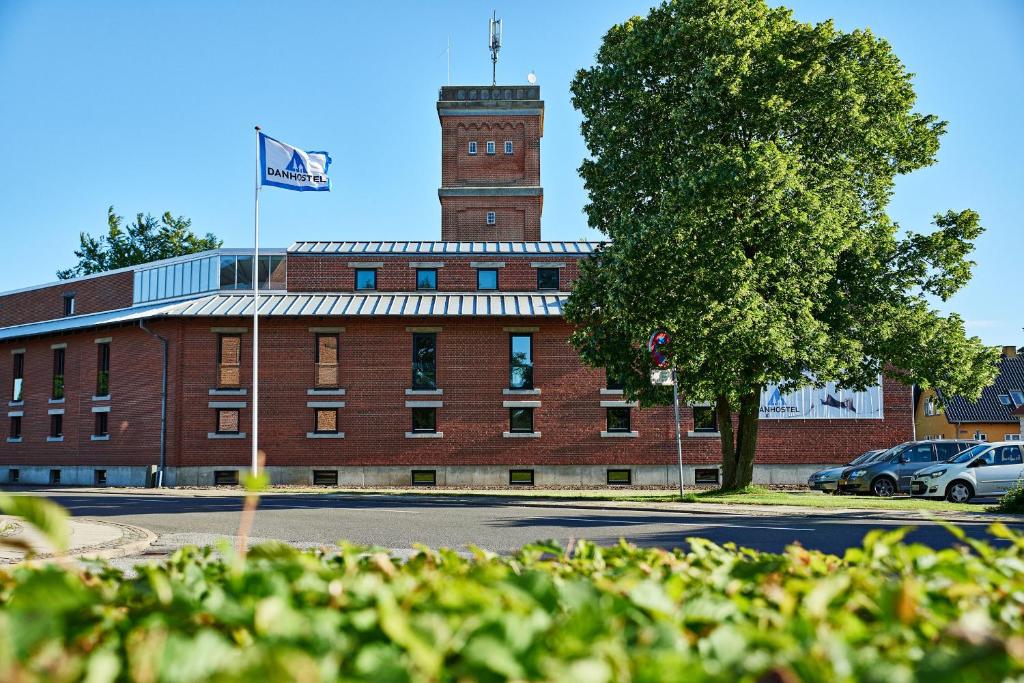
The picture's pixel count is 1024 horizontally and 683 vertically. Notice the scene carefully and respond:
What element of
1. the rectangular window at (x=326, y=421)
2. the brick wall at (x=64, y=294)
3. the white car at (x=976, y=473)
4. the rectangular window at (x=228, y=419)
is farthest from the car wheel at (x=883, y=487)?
the brick wall at (x=64, y=294)

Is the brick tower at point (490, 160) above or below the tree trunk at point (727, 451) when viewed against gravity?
above

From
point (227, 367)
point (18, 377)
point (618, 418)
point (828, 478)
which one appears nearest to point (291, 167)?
point (227, 367)

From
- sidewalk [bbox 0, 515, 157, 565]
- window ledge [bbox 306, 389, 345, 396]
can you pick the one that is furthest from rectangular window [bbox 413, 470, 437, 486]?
sidewalk [bbox 0, 515, 157, 565]

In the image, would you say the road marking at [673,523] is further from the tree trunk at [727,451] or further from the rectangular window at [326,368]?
the rectangular window at [326,368]

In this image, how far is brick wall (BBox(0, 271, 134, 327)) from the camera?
4312 cm

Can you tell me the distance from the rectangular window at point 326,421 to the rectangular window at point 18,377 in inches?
684

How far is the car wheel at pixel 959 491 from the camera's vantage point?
24297 mm

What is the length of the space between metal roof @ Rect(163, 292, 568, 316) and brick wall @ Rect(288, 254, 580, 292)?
1.64ft

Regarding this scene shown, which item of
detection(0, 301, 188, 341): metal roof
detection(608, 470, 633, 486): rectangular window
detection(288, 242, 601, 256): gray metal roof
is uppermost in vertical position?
detection(288, 242, 601, 256): gray metal roof

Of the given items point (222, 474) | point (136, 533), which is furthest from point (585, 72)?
point (222, 474)

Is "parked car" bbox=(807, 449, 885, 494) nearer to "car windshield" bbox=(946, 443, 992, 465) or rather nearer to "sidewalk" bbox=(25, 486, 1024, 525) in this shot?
"car windshield" bbox=(946, 443, 992, 465)

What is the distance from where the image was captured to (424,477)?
3603 centimetres

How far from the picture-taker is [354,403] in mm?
36219

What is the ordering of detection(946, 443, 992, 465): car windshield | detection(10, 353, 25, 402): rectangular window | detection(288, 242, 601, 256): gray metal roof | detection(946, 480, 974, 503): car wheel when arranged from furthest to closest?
detection(10, 353, 25, 402): rectangular window
detection(288, 242, 601, 256): gray metal roof
detection(946, 443, 992, 465): car windshield
detection(946, 480, 974, 503): car wheel
